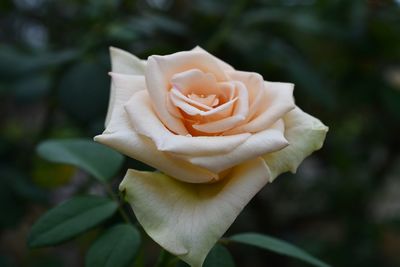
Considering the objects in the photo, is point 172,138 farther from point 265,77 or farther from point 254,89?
point 265,77

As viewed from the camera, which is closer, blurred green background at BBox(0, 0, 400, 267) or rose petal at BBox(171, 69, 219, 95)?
rose petal at BBox(171, 69, 219, 95)

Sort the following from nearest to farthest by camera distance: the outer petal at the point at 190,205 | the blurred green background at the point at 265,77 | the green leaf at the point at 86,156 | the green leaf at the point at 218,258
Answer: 1. the outer petal at the point at 190,205
2. the green leaf at the point at 218,258
3. the green leaf at the point at 86,156
4. the blurred green background at the point at 265,77

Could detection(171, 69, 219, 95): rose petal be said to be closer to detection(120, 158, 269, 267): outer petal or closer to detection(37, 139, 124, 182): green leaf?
detection(120, 158, 269, 267): outer petal

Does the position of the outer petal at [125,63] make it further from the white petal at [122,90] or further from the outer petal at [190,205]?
the outer petal at [190,205]

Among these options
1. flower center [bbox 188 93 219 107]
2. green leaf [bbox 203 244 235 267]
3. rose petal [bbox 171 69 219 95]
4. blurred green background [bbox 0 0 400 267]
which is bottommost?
blurred green background [bbox 0 0 400 267]

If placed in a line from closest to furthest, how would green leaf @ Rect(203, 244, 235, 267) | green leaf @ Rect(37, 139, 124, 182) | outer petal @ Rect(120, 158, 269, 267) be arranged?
outer petal @ Rect(120, 158, 269, 267), green leaf @ Rect(203, 244, 235, 267), green leaf @ Rect(37, 139, 124, 182)

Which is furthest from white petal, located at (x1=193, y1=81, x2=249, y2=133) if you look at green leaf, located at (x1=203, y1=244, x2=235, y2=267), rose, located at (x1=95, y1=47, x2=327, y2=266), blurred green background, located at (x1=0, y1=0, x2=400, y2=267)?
blurred green background, located at (x1=0, y1=0, x2=400, y2=267)

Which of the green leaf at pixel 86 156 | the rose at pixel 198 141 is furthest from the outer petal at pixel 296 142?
the green leaf at pixel 86 156
